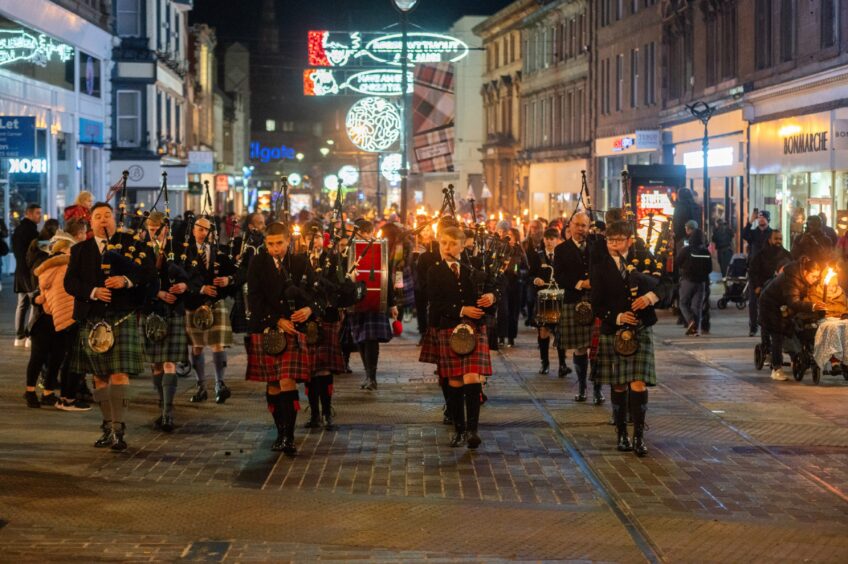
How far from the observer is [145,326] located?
43.7ft

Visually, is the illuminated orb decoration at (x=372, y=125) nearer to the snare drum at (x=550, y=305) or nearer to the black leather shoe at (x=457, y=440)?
the snare drum at (x=550, y=305)

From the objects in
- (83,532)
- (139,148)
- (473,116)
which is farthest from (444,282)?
(473,116)

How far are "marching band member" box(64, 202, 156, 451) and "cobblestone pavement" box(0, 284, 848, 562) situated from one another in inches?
17.4

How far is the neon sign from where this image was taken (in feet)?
110

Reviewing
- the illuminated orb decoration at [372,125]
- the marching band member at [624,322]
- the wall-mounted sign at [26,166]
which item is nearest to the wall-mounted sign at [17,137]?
the wall-mounted sign at [26,166]

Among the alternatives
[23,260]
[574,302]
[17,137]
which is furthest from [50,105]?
[574,302]

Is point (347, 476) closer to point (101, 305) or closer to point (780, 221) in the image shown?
point (101, 305)

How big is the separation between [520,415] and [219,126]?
7445 cm

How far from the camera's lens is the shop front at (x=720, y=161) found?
38562 mm

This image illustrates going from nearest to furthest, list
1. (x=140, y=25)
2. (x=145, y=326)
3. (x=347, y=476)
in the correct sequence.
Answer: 1. (x=347, y=476)
2. (x=145, y=326)
3. (x=140, y=25)

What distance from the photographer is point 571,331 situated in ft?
49.6

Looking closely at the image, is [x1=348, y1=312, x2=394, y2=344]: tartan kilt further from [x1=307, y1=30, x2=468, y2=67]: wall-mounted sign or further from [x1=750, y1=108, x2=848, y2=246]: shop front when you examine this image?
[x1=307, y1=30, x2=468, y2=67]: wall-mounted sign

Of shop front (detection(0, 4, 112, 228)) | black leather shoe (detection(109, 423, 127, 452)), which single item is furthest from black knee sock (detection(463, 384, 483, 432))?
shop front (detection(0, 4, 112, 228))

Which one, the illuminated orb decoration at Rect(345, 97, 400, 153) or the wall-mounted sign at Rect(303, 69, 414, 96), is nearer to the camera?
the illuminated orb decoration at Rect(345, 97, 400, 153)
